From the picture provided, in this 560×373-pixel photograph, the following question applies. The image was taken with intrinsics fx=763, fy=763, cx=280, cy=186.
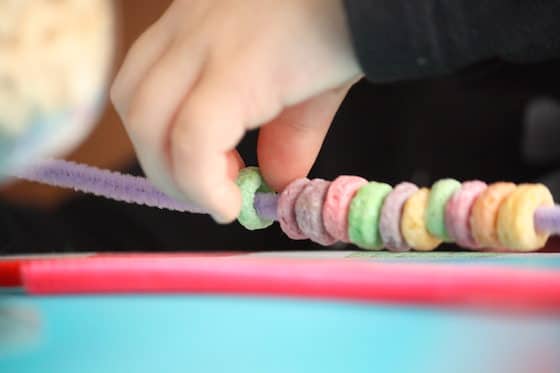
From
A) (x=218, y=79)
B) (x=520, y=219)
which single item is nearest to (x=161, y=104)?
(x=218, y=79)

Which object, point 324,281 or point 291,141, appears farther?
point 291,141

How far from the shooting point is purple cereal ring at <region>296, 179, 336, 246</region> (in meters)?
0.28

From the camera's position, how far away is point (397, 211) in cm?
27

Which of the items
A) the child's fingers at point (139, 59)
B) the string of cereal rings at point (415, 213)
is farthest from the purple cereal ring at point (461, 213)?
the child's fingers at point (139, 59)

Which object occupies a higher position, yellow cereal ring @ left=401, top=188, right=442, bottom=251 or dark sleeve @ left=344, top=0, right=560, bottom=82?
dark sleeve @ left=344, top=0, right=560, bottom=82

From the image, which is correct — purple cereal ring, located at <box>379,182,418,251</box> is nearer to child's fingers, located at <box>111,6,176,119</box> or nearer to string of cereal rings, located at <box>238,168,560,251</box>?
string of cereal rings, located at <box>238,168,560,251</box>

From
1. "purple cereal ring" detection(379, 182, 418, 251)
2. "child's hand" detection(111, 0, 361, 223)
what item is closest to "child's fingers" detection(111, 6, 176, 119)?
"child's hand" detection(111, 0, 361, 223)

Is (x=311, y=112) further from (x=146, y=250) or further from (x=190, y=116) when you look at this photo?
(x=146, y=250)

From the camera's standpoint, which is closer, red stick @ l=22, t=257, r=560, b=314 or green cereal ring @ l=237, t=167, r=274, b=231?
red stick @ l=22, t=257, r=560, b=314

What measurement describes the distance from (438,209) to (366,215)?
3cm

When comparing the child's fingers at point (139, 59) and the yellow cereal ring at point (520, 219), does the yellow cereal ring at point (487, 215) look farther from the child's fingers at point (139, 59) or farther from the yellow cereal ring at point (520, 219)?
the child's fingers at point (139, 59)

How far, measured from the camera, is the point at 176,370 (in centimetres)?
25

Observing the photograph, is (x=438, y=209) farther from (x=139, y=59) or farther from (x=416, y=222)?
(x=139, y=59)

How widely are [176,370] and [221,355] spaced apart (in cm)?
2
